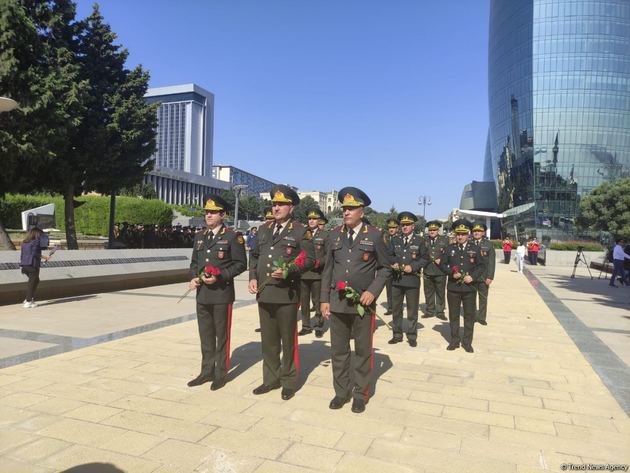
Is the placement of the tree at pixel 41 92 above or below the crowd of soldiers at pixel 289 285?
above

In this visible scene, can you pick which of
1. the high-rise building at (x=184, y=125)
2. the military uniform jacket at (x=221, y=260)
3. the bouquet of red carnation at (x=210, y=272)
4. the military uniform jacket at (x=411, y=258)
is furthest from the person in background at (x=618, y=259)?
the high-rise building at (x=184, y=125)

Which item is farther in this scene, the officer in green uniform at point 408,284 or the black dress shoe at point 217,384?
the officer in green uniform at point 408,284

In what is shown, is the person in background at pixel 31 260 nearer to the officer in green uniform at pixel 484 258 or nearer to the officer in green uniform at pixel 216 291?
the officer in green uniform at pixel 216 291

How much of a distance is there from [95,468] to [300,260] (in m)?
2.45

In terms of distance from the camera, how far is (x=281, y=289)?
4.66 metres

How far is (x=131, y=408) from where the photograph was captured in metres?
4.18

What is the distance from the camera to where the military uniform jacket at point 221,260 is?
15.9 feet

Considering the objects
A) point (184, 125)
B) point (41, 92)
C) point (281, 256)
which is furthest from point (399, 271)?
point (184, 125)

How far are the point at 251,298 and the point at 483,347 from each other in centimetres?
639

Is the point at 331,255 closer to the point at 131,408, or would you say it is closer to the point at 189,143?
the point at 131,408

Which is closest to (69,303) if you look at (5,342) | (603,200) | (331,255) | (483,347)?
(5,342)

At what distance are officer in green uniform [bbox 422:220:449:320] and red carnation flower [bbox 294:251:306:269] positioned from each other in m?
5.13

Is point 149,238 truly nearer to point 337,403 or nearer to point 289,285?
point 289,285

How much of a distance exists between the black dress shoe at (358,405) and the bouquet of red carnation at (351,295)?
2.65 feet
